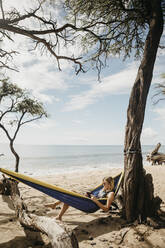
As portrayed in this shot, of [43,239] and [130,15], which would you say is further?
[130,15]

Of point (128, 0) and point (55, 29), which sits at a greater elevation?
point (128, 0)

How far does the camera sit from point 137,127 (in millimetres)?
2670

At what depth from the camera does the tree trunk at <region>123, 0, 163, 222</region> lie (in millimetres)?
2574

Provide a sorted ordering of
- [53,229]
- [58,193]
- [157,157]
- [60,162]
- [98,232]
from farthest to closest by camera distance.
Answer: [60,162]
[157,157]
[58,193]
[98,232]
[53,229]

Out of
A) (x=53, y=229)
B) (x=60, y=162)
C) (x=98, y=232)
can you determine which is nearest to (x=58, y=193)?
(x=98, y=232)

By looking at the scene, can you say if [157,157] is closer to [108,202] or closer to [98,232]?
[108,202]

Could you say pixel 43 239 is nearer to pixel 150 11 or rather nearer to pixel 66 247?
pixel 66 247

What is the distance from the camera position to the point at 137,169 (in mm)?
2605

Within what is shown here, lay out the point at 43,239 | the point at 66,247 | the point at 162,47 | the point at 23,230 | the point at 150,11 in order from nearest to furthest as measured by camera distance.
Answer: the point at 66,247
the point at 43,239
the point at 23,230
the point at 150,11
the point at 162,47

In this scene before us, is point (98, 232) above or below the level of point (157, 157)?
above

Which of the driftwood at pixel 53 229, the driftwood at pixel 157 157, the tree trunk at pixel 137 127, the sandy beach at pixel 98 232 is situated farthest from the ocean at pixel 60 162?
the tree trunk at pixel 137 127

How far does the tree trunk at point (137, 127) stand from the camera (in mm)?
2574

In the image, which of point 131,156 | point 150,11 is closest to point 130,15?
point 150,11

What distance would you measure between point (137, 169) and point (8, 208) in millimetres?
2864
